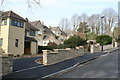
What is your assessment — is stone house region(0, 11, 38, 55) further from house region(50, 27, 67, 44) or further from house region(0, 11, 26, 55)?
house region(50, 27, 67, 44)

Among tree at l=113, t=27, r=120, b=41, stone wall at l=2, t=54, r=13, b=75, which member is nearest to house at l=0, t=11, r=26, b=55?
stone wall at l=2, t=54, r=13, b=75

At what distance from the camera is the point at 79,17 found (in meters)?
88.2

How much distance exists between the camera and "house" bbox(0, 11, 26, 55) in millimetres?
33750

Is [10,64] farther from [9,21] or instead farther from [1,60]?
[9,21]

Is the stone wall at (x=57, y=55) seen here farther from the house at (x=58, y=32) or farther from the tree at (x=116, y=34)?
the house at (x=58, y=32)

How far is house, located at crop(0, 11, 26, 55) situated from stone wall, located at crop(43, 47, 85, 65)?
12202 mm

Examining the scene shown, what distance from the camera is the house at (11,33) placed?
33.8 meters

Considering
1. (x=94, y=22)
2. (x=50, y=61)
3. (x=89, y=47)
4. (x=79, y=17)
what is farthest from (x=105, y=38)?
(x=50, y=61)

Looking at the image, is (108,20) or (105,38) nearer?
(105,38)

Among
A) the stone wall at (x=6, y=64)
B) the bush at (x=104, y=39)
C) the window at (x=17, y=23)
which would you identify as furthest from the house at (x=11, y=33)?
the bush at (x=104, y=39)

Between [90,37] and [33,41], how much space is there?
33.9 m

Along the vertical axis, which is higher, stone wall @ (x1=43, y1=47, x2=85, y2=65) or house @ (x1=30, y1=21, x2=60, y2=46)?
house @ (x1=30, y1=21, x2=60, y2=46)

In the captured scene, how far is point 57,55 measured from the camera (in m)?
20.7

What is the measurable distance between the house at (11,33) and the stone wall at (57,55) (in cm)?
1220
